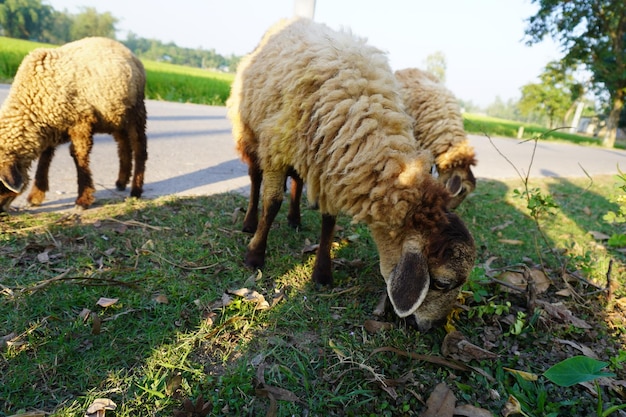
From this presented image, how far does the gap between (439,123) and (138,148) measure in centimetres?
358

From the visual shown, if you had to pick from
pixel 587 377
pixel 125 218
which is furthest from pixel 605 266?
pixel 125 218

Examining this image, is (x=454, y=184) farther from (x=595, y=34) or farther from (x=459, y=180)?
(x=595, y=34)

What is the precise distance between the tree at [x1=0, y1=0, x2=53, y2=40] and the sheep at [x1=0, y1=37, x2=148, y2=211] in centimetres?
7193

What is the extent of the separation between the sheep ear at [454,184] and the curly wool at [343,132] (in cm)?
195

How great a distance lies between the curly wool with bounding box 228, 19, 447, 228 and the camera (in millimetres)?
2307

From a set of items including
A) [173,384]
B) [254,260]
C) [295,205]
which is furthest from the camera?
[295,205]

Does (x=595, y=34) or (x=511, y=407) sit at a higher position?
(x=595, y=34)

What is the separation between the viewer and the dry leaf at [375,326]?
2391mm

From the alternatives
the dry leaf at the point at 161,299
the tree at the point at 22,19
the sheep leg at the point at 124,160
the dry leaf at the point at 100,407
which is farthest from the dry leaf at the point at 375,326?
the tree at the point at 22,19

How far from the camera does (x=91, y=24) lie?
73.6 m

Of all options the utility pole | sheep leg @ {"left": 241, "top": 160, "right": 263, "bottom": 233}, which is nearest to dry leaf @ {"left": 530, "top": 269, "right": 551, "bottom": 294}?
sheep leg @ {"left": 241, "top": 160, "right": 263, "bottom": 233}

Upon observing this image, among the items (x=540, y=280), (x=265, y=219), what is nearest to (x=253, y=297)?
(x=265, y=219)

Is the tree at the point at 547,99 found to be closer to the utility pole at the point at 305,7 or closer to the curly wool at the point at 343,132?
the utility pole at the point at 305,7

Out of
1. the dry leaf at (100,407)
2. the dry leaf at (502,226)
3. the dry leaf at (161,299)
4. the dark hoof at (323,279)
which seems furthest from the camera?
the dry leaf at (502,226)
